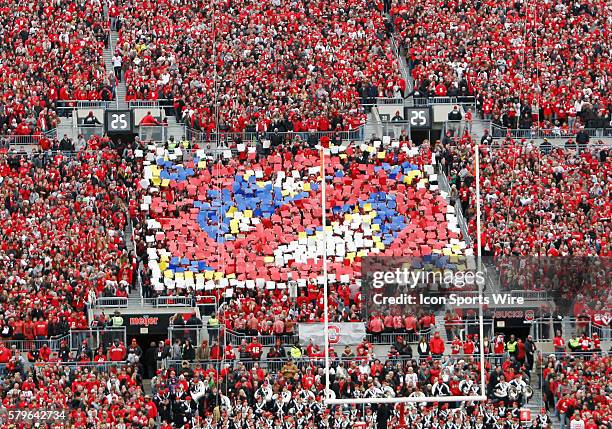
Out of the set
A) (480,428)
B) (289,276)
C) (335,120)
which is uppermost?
(335,120)

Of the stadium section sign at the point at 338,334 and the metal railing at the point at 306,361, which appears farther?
the stadium section sign at the point at 338,334

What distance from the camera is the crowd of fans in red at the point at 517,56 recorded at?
51.3 metres

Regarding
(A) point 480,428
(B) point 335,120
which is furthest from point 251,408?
(B) point 335,120

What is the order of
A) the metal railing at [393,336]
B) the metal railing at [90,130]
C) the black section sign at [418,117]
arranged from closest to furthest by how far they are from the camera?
the metal railing at [393,336] < the metal railing at [90,130] < the black section sign at [418,117]

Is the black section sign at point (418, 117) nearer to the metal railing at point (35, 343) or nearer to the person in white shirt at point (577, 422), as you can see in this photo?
the metal railing at point (35, 343)

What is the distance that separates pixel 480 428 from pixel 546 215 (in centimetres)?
849

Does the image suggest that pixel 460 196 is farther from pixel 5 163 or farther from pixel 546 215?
pixel 5 163

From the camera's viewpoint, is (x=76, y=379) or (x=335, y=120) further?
(x=335, y=120)

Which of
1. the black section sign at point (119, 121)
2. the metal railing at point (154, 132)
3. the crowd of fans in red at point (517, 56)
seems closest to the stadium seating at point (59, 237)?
the black section sign at point (119, 121)

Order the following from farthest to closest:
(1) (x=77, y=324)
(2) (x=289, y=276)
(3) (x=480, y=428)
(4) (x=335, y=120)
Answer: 1. (4) (x=335, y=120)
2. (2) (x=289, y=276)
3. (1) (x=77, y=324)
4. (3) (x=480, y=428)

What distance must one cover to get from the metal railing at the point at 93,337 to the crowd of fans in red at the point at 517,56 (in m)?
12.5

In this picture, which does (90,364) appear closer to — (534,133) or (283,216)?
(283,216)

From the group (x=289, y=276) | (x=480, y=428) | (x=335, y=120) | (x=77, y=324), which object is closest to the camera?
(x=480, y=428)

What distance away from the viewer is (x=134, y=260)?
45406 millimetres
